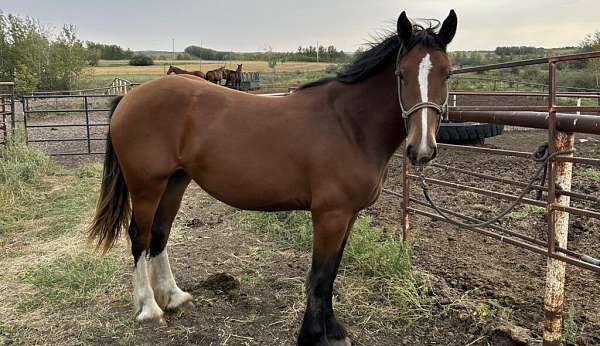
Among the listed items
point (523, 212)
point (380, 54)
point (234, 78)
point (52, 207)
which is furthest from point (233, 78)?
point (380, 54)

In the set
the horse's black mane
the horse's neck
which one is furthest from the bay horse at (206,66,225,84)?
the horse's neck

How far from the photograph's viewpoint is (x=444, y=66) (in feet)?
7.38

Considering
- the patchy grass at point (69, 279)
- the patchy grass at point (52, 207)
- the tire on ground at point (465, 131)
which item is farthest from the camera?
the tire on ground at point (465, 131)

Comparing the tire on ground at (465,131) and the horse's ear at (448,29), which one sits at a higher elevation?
the horse's ear at (448,29)

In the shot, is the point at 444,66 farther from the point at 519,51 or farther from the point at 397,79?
the point at 519,51

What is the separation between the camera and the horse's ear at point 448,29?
7.57ft

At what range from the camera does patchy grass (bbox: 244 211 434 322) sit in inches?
123

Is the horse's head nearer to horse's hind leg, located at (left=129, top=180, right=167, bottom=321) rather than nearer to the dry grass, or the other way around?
horse's hind leg, located at (left=129, top=180, right=167, bottom=321)

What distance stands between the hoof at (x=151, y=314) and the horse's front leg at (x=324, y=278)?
3.30 ft

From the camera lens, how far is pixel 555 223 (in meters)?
2.60

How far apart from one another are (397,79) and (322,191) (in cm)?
72

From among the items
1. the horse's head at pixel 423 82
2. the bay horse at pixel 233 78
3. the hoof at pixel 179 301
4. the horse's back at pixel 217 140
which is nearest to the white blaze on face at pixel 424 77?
the horse's head at pixel 423 82

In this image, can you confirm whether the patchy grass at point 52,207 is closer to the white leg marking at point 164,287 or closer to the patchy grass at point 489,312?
the white leg marking at point 164,287

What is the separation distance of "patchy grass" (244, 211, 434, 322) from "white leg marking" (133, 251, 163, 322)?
1242 millimetres
